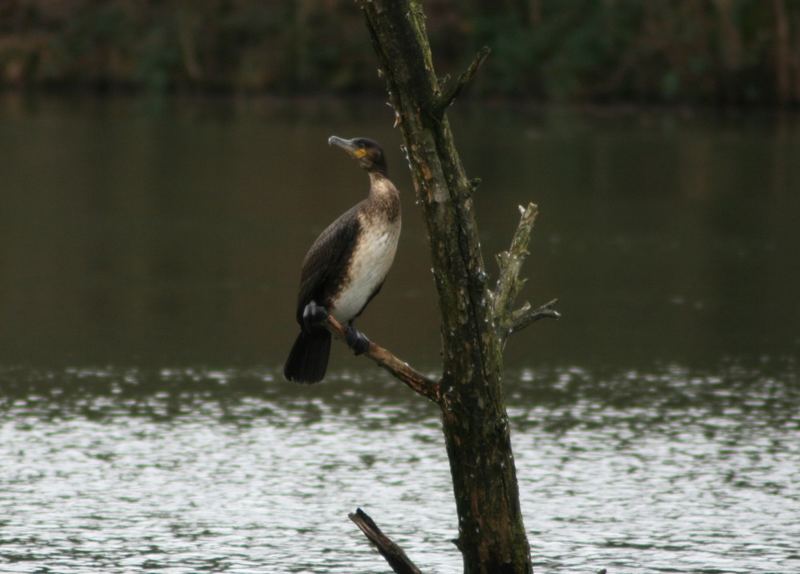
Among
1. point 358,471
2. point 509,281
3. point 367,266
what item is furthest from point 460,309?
point 358,471

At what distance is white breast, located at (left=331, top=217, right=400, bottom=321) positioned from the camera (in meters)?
7.41

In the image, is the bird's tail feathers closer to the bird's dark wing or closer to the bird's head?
the bird's dark wing

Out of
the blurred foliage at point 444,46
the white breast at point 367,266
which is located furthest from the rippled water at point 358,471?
the blurred foliage at point 444,46

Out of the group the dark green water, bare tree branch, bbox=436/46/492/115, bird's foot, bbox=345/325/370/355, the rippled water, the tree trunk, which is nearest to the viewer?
bare tree branch, bbox=436/46/492/115

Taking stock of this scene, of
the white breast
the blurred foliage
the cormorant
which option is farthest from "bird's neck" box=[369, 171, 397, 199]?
the blurred foliage

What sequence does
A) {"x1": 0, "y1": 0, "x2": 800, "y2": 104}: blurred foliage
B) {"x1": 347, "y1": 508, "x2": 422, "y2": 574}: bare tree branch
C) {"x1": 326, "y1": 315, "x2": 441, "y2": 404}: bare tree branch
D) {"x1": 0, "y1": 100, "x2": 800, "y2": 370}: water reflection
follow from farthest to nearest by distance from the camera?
{"x1": 0, "y1": 0, "x2": 800, "y2": 104}: blurred foliage
{"x1": 0, "y1": 100, "x2": 800, "y2": 370}: water reflection
{"x1": 326, "y1": 315, "x2": 441, "y2": 404}: bare tree branch
{"x1": 347, "y1": 508, "x2": 422, "y2": 574}: bare tree branch

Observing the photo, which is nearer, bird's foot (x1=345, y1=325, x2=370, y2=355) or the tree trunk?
the tree trunk

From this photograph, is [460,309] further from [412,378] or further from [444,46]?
[444,46]

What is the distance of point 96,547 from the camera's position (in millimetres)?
8461

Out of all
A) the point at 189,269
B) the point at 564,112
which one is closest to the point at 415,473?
the point at 189,269

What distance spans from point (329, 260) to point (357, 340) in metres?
0.43

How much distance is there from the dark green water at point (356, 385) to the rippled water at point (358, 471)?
0.02 meters

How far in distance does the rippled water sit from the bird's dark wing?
138 cm

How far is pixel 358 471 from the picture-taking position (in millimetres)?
10148
